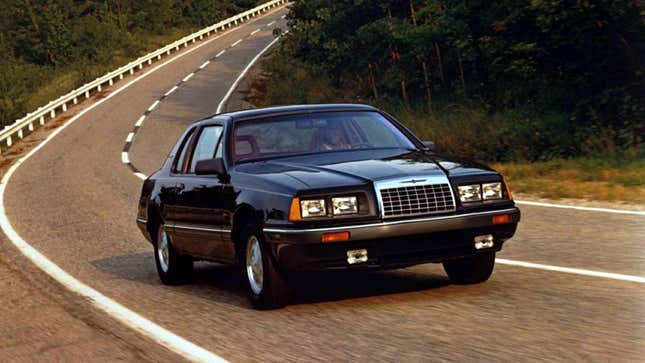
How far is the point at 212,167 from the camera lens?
8805 mm

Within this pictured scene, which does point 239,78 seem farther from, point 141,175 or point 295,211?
point 295,211

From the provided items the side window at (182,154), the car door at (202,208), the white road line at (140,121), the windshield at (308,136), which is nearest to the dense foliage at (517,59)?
the white road line at (140,121)

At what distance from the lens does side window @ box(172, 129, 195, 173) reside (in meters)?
10.3

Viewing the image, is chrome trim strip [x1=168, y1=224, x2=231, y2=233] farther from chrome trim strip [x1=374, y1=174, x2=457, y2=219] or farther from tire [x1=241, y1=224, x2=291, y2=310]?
chrome trim strip [x1=374, y1=174, x2=457, y2=219]

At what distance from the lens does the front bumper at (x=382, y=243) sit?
24.7 feet

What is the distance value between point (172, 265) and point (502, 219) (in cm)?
345

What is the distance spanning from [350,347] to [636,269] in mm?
3271

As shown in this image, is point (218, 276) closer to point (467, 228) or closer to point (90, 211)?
point (467, 228)

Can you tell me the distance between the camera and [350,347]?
6.39 metres

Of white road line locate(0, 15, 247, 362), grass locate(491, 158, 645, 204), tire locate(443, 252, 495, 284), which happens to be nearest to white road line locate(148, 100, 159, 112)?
white road line locate(0, 15, 247, 362)

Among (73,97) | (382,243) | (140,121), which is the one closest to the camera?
(382,243)

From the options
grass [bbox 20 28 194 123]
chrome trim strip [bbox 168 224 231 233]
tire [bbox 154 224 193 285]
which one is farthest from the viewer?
grass [bbox 20 28 194 123]

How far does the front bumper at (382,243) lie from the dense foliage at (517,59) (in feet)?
36.1

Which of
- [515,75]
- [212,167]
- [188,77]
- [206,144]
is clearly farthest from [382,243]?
[188,77]
